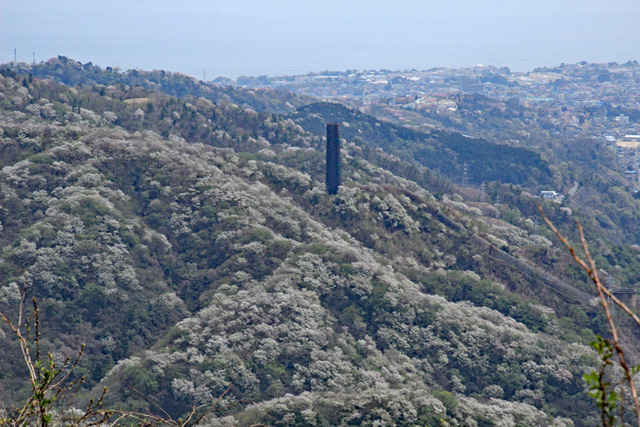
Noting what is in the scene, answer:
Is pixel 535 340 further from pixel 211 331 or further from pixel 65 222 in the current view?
pixel 65 222

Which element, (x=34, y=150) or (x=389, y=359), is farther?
(x=34, y=150)

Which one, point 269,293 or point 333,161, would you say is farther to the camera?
point 333,161

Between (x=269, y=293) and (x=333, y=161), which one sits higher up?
(x=333, y=161)

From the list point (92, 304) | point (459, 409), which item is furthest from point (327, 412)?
point (92, 304)

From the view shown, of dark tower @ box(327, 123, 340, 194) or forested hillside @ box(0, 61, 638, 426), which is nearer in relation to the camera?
forested hillside @ box(0, 61, 638, 426)

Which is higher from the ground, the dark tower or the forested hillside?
the dark tower
